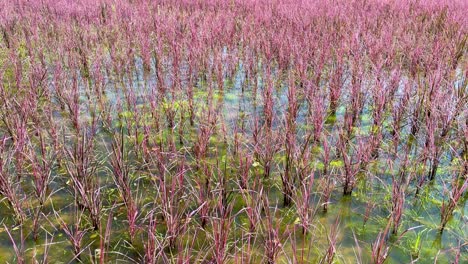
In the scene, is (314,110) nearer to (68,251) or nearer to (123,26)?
(68,251)

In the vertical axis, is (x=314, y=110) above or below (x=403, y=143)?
above

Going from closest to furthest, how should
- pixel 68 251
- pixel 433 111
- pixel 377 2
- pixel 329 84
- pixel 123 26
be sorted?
pixel 68 251, pixel 433 111, pixel 329 84, pixel 123 26, pixel 377 2

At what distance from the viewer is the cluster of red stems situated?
2.74 meters

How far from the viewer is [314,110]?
396cm

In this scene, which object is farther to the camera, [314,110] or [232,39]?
[232,39]

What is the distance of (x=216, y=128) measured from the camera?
4.38 metres

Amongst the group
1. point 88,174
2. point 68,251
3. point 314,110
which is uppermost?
point 314,110

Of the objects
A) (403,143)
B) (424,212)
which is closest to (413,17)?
(403,143)

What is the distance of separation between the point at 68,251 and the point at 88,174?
676 millimetres

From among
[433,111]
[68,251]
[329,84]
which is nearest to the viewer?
[68,251]

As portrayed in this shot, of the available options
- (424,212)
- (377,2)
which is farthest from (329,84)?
(377,2)

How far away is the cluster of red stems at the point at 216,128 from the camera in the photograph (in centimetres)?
274

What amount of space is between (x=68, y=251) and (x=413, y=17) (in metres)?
9.43

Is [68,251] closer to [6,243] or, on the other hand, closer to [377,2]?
[6,243]
